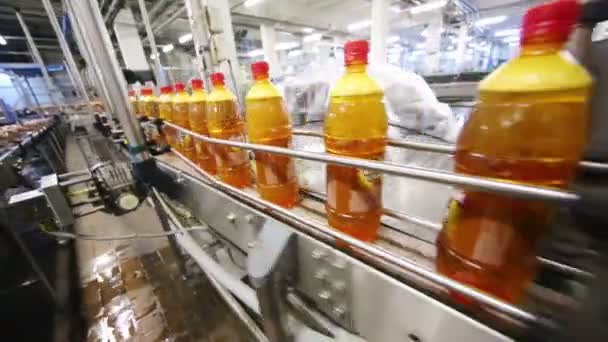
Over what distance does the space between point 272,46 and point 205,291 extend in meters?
8.28

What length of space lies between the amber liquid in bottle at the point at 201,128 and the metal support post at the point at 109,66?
286 mm

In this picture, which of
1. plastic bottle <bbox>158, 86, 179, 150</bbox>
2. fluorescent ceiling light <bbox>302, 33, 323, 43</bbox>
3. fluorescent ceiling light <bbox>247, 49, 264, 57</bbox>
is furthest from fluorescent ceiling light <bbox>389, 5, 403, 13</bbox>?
plastic bottle <bbox>158, 86, 179, 150</bbox>

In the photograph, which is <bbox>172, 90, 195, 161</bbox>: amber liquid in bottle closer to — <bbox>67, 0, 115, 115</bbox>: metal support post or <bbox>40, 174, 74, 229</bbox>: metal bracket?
<bbox>67, 0, 115, 115</bbox>: metal support post

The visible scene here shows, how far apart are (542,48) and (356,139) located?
292 millimetres

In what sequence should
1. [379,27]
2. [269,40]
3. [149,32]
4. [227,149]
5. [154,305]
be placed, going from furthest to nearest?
[269,40]
[379,27]
[149,32]
[154,305]
[227,149]

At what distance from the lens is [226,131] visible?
0.89 meters

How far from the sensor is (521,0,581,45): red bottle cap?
0.89ft

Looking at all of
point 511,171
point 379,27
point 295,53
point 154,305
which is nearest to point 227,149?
point 511,171

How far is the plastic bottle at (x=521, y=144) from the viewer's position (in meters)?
0.28

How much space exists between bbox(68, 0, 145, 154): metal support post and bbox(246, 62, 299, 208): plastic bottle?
73 centimetres

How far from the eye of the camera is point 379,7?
5891 millimetres

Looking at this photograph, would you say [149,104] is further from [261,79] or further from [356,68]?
[356,68]

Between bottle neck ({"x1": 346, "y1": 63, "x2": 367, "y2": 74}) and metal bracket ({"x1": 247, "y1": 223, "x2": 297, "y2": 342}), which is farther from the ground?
bottle neck ({"x1": 346, "y1": 63, "x2": 367, "y2": 74})

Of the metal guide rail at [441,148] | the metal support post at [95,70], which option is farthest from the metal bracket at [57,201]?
the metal guide rail at [441,148]
